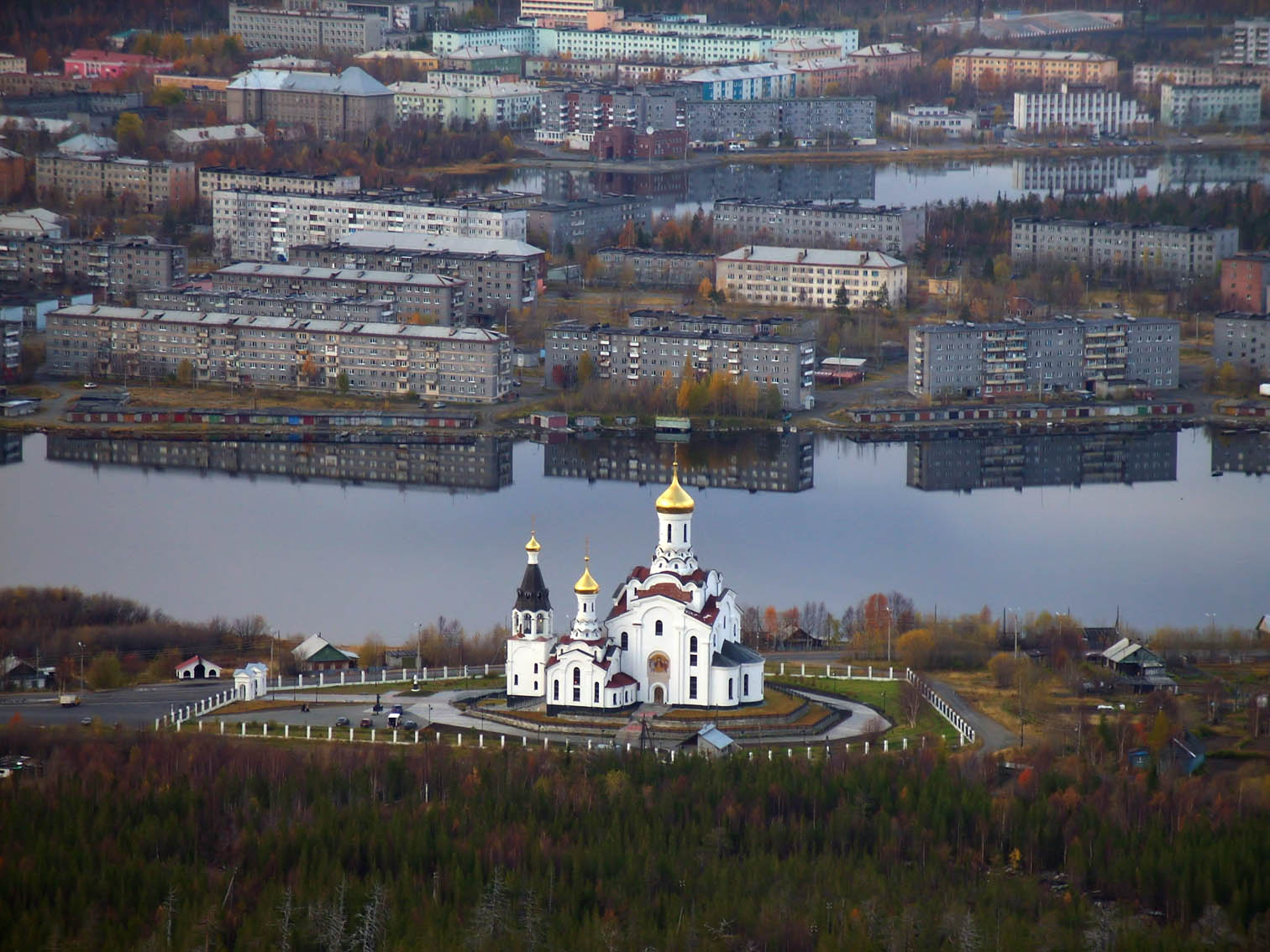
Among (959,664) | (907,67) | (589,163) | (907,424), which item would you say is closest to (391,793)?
(959,664)

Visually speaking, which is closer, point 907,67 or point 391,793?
point 391,793

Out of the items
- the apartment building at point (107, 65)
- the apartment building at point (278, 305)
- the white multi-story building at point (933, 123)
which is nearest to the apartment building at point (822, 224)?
the apartment building at point (278, 305)

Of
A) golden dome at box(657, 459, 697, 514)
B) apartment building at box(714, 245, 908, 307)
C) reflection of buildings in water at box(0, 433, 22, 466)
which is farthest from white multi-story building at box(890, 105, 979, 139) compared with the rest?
golden dome at box(657, 459, 697, 514)

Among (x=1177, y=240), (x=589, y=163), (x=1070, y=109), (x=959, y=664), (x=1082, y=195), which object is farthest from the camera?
(x=1070, y=109)

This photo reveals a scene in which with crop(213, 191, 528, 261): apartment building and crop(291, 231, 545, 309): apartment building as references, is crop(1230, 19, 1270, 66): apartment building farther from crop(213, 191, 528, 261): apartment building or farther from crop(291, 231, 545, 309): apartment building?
crop(291, 231, 545, 309): apartment building

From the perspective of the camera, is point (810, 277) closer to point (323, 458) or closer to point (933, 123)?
point (323, 458)

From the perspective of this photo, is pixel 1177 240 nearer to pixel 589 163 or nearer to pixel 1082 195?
pixel 1082 195
